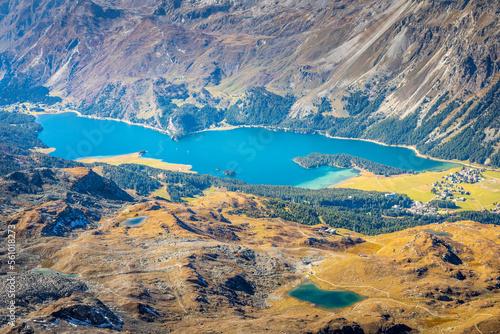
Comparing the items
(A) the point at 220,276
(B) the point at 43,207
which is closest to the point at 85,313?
(A) the point at 220,276

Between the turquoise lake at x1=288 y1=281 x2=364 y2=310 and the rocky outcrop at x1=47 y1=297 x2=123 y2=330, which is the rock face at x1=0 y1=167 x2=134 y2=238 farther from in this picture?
the turquoise lake at x1=288 y1=281 x2=364 y2=310

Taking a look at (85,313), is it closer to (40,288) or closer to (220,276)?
(40,288)

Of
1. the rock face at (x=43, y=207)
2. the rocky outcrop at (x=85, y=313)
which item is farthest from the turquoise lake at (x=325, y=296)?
the rock face at (x=43, y=207)

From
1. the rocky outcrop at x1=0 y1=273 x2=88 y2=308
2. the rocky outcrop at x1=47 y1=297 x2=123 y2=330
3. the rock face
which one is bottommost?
the rocky outcrop at x1=47 y1=297 x2=123 y2=330

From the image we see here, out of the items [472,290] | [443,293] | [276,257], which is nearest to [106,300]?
[276,257]

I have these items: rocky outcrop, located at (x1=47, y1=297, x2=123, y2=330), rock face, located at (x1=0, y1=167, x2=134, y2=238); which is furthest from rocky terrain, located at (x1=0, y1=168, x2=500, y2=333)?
rock face, located at (x1=0, y1=167, x2=134, y2=238)

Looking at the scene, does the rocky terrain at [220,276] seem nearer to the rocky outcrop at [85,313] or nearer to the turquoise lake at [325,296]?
the rocky outcrop at [85,313]
